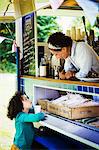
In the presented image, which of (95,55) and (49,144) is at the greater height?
(95,55)

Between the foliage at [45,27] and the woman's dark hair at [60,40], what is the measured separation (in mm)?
224

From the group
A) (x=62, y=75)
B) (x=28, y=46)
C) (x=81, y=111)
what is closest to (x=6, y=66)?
(x=28, y=46)

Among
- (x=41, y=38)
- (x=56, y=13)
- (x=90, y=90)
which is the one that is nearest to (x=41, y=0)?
(x=56, y=13)

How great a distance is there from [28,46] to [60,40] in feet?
2.50

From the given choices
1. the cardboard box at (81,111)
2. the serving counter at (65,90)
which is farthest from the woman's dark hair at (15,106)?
the cardboard box at (81,111)

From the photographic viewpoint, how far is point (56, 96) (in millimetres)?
3783

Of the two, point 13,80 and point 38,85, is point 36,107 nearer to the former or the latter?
point 38,85

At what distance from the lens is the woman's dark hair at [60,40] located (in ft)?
10.7

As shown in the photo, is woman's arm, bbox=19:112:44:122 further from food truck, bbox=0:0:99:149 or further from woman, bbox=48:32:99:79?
woman, bbox=48:32:99:79

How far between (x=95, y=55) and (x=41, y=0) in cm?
83

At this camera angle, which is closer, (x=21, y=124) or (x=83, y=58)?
(x=83, y=58)

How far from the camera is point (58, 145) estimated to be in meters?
3.29

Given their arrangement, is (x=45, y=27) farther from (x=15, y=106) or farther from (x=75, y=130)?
(x=75, y=130)

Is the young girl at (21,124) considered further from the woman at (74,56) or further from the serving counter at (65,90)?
the woman at (74,56)
